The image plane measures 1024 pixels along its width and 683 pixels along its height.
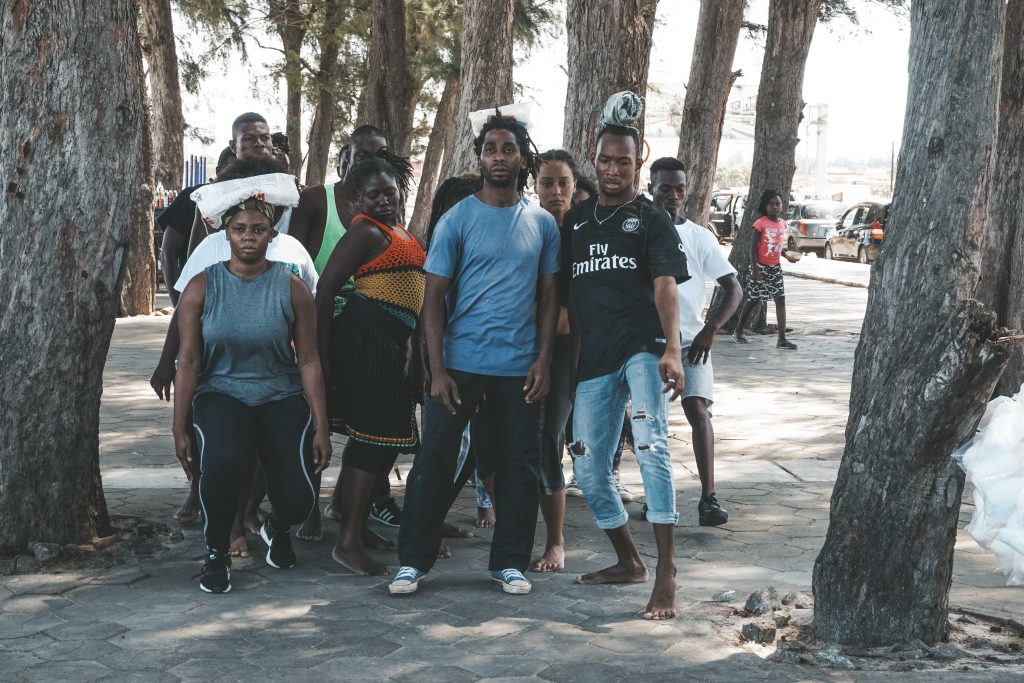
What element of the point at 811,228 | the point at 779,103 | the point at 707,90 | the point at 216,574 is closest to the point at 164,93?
the point at 707,90

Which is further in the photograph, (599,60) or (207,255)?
(599,60)

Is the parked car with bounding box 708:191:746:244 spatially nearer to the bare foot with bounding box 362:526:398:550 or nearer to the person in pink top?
the person in pink top

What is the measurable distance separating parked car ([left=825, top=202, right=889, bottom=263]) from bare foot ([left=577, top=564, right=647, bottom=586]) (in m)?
25.0

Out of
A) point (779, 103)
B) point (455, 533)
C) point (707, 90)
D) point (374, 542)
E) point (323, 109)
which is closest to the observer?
point (374, 542)

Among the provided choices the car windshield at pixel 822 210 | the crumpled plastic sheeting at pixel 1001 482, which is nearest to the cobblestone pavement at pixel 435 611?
the crumpled plastic sheeting at pixel 1001 482

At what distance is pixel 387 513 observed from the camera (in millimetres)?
6270

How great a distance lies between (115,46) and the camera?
5496 mm

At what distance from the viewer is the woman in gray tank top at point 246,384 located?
503cm

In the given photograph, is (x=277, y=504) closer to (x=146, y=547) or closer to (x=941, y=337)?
(x=146, y=547)

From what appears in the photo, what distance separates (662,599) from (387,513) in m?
1.95

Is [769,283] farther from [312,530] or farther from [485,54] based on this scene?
[312,530]

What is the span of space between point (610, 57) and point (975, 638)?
5581mm

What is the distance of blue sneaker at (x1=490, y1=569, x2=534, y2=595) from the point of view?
5.00m

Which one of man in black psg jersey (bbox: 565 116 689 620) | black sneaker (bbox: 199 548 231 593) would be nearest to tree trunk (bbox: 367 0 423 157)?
man in black psg jersey (bbox: 565 116 689 620)
